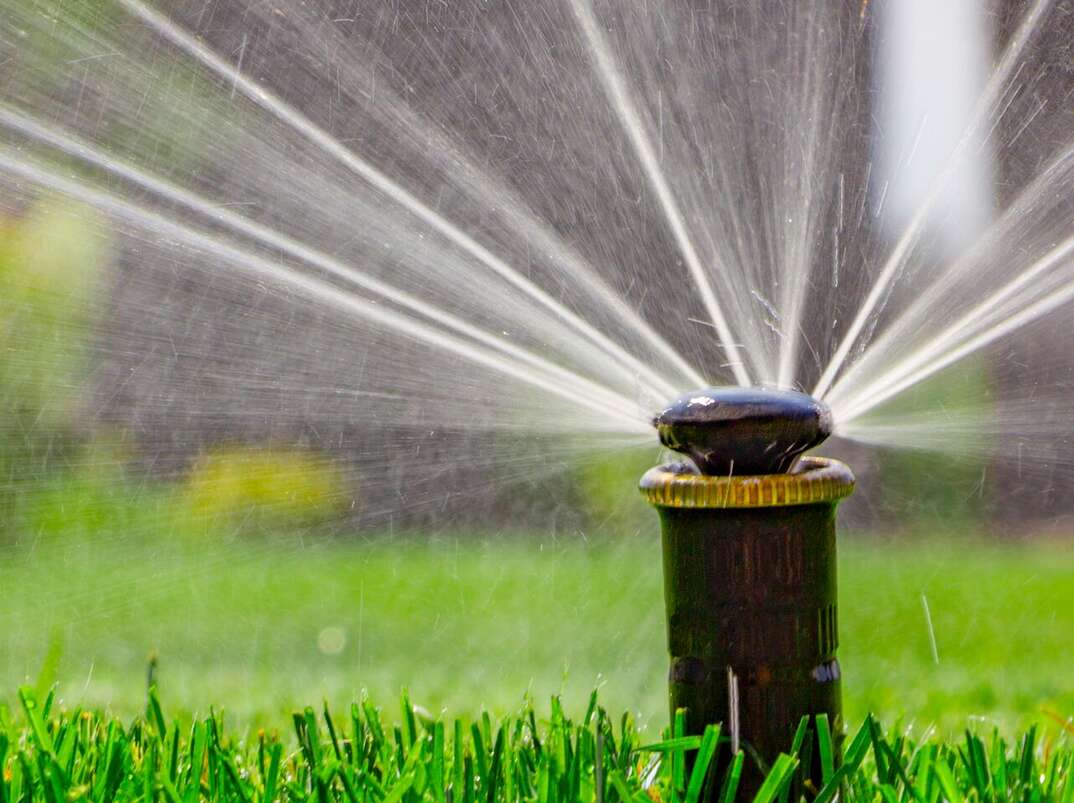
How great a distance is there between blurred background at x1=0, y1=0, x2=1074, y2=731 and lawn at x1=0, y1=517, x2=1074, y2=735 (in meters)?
0.02

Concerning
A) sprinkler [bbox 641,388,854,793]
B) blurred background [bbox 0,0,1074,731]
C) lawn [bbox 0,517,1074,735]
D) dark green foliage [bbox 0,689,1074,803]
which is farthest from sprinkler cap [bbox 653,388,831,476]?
blurred background [bbox 0,0,1074,731]

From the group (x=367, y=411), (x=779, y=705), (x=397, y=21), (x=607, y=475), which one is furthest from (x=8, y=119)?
(x=779, y=705)

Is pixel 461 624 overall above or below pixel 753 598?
below

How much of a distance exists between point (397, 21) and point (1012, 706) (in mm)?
3095

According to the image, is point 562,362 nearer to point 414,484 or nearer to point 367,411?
point 367,411

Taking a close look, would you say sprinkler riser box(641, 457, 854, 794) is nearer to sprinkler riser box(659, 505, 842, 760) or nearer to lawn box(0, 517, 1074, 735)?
sprinkler riser box(659, 505, 842, 760)

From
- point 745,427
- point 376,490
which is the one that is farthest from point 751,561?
point 376,490

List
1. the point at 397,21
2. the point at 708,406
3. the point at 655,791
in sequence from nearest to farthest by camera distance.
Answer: the point at 708,406 < the point at 655,791 < the point at 397,21

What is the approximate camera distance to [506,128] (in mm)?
4961

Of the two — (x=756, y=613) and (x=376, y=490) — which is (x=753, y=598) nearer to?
(x=756, y=613)

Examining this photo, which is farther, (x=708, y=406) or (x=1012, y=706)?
(x=1012, y=706)

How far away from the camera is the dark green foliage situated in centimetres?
158

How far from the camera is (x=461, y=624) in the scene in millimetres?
4660

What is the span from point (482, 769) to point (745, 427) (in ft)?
1.97
